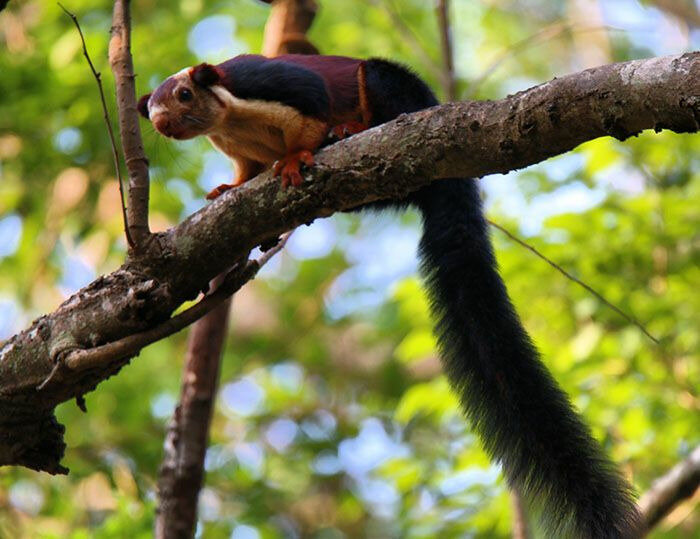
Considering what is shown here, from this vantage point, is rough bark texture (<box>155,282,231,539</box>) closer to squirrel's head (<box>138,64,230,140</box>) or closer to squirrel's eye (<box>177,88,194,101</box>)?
squirrel's head (<box>138,64,230,140</box>)

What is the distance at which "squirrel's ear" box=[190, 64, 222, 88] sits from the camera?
368 cm

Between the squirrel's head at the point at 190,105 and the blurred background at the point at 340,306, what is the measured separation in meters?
0.58

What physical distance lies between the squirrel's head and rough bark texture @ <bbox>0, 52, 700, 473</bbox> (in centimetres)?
77

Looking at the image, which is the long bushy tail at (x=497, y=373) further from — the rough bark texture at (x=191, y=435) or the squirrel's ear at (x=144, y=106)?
the rough bark texture at (x=191, y=435)

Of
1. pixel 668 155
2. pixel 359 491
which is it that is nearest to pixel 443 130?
pixel 668 155


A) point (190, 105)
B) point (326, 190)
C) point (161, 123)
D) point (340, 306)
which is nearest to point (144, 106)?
point (161, 123)

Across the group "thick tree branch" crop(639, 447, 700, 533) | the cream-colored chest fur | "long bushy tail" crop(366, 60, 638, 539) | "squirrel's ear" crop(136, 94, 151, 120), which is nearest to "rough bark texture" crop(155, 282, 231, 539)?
the cream-colored chest fur

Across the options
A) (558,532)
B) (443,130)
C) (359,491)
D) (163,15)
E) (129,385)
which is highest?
(163,15)

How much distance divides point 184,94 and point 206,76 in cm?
11

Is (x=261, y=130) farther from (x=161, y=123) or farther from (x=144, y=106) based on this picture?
(x=144, y=106)

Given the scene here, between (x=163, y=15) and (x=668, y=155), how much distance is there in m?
4.24

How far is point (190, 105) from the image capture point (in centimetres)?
365

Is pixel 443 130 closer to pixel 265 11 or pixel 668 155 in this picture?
pixel 668 155

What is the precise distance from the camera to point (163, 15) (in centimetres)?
746
